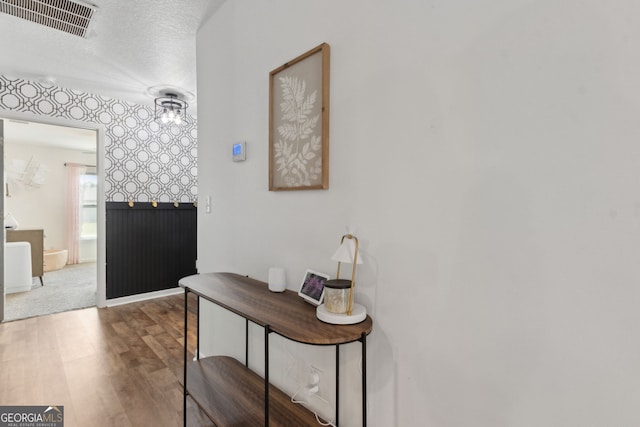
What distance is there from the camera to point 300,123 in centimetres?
146

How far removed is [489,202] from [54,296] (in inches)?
203

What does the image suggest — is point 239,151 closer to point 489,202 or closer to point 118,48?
point 489,202

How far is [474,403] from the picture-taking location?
35.4 inches

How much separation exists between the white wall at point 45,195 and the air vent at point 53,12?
4.94 m

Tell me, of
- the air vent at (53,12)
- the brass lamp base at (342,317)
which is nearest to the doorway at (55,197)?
the air vent at (53,12)

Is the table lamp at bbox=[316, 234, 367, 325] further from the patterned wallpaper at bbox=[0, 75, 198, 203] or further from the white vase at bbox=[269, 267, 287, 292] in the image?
the patterned wallpaper at bbox=[0, 75, 198, 203]

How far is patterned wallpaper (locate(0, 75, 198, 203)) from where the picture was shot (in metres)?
3.22

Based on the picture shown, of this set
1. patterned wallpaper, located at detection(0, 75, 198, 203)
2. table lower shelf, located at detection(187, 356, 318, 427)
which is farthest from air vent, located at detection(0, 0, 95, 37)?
table lower shelf, located at detection(187, 356, 318, 427)

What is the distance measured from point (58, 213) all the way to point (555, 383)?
322 inches

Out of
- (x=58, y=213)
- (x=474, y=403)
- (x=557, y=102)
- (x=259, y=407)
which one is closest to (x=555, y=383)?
(x=474, y=403)

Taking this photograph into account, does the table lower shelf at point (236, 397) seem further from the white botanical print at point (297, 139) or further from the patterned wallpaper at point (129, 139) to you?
the patterned wallpaper at point (129, 139)

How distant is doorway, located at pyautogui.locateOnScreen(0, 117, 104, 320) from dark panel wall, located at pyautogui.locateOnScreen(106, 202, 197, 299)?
78cm

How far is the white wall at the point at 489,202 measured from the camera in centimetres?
70

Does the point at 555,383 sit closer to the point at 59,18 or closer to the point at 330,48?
the point at 330,48
